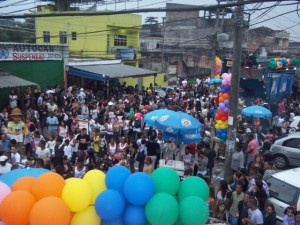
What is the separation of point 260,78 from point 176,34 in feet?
115

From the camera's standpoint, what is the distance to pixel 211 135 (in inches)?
534

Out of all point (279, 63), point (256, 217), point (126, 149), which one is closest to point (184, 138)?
point (126, 149)

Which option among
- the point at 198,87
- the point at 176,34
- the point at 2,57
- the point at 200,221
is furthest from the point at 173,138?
the point at 176,34

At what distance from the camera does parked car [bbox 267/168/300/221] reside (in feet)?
25.3

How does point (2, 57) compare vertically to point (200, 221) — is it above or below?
above

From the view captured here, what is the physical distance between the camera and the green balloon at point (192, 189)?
5.40 meters

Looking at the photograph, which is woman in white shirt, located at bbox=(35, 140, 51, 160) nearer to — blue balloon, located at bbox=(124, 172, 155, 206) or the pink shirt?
blue balloon, located at bbox=(124, 172, 155, 206)

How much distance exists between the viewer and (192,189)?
5.41m

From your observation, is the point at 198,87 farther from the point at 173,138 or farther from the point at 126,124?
the point at 173,138

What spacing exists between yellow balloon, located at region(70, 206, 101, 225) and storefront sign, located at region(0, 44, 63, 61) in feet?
50.7

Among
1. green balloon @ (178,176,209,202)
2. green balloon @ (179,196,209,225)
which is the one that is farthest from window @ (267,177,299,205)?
green balloon @ (179,196,209,225)

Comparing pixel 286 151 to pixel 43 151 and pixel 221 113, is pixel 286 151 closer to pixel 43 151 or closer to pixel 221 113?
pixel 221 113

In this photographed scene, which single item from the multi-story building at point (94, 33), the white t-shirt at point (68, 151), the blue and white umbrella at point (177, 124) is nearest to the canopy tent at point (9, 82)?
the white t-shirt at point (68, 151)

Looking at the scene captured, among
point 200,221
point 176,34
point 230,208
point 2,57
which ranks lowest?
point 230,208
